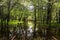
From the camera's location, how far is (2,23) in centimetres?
2447

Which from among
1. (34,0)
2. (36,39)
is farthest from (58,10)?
(36,39)

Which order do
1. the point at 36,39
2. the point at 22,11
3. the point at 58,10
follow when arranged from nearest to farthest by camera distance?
the point at 36,39, the point at 22,11, the point at 58,10

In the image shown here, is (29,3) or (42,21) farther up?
(29,3)

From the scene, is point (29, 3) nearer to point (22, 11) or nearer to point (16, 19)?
point (22, 11)

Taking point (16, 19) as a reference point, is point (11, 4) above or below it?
above

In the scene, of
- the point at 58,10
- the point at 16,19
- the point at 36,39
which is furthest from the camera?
the point at 16,19

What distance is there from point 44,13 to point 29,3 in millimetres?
3302

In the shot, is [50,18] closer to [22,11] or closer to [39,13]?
[39,13]

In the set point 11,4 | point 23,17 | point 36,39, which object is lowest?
point 36,39

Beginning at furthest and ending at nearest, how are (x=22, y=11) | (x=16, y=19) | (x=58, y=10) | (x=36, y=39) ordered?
1. (x=16, y=19)
2. (x=58, y=10)
3. (x=22, y=11)
4. (x=36, y=39)

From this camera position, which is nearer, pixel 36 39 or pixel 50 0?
pixel 36 39

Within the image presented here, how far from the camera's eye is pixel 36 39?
55.9ft

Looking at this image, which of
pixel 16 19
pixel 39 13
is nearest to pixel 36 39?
pixel 39 13

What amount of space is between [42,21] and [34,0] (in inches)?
178
